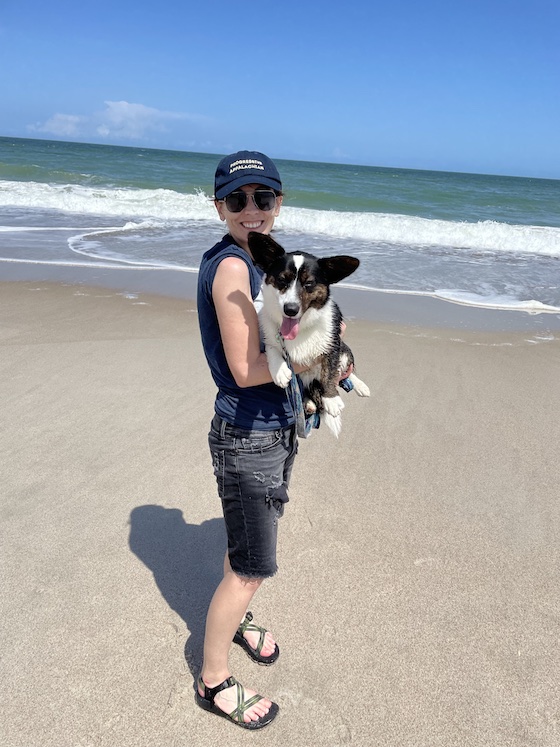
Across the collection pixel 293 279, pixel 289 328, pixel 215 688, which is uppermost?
pixel 293 279

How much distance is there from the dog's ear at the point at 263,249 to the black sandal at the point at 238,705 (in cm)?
172

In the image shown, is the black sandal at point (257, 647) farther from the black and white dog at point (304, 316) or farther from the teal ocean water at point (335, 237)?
the teal ocean water at point (335, 237)

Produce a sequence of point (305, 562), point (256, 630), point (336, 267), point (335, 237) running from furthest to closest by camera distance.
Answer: point (335, 237) → point (305, 562) → point (256, 630) → point (336, 267)

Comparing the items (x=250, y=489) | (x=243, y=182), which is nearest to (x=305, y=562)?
(x=250, y=489)

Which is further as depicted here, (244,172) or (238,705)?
(238,705)

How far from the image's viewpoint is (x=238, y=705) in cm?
226

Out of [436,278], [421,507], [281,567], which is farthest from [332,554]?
[436,278]

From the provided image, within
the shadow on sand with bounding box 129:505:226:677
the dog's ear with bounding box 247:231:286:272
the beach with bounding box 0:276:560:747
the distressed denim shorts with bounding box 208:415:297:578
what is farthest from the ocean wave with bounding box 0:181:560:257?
the distressed denim shorts with bounding box 208:415:297:578

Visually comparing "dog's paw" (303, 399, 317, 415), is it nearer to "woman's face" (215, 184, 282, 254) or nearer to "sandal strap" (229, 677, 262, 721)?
"woman's face" (215, 184, 282, 254)

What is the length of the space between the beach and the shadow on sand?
1 centimetres

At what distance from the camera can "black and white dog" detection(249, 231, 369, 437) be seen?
7.57ft

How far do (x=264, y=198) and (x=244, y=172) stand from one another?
121 millimetres

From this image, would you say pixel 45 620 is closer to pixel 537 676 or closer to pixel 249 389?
pixel 249 389

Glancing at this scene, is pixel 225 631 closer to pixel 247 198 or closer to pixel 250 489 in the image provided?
pixel 250 489
